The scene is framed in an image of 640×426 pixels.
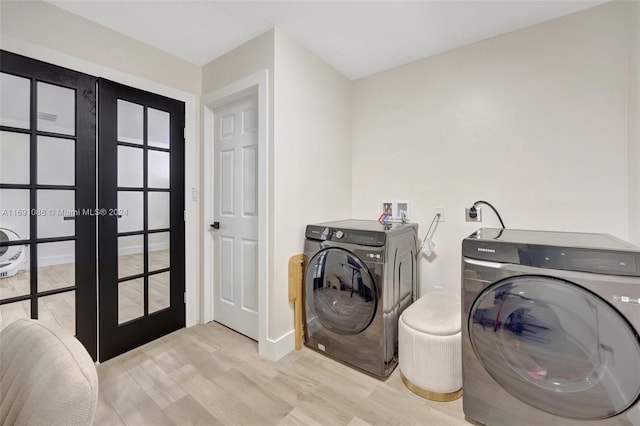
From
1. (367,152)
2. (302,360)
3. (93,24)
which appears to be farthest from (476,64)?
(93,24)

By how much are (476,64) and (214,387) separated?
2957mm

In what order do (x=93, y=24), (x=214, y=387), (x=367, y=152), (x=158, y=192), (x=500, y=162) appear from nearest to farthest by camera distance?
(x=214, y=387), (x=93, y=24), (x=500, y=162), (x=158, y=192), (x=367, y=152)

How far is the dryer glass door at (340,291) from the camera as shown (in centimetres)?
177

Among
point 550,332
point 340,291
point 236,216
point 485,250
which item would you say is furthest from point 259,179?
point 550,332

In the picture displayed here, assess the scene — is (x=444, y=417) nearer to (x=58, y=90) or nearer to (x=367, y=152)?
(x=367, y=152)

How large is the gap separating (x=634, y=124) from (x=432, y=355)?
5.69 feet

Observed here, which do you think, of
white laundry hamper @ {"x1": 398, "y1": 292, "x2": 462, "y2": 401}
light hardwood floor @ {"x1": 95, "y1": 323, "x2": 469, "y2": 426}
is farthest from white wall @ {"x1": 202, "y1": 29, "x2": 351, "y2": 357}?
white laundry hamper @ {"x1": 398, "y1": 292, "x2": 462, "y2": 401}

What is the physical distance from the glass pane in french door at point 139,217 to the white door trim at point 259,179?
0.20 metres

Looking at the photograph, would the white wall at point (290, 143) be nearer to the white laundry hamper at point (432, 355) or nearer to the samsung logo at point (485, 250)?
the white laundry hamper at point (432, 355)

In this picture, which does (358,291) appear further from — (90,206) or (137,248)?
(90,206)

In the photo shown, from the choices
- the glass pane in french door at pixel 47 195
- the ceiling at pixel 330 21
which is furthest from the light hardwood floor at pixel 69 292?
the ceiling at pixel 330 21

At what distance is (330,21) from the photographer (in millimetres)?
1846

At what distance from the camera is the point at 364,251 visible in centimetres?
177

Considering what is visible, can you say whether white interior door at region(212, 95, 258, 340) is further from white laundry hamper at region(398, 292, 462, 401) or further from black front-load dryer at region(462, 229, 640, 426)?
black front-load dryer at region(462, 229, 640, 426)
